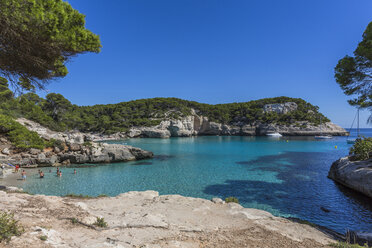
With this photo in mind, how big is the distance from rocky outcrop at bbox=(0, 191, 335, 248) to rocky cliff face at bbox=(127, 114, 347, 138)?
189 feet

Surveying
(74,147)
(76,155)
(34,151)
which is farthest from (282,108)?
(34,151)

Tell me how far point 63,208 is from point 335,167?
64.4 ft

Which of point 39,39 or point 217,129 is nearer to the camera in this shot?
point 39,39

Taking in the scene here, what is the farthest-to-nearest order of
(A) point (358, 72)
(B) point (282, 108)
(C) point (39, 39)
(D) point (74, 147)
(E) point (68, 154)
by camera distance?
1. (B) point (282, 108)
2. (D) point (74, 147)
3. (E) point (68, 154)
4. (A) point (358, 72)
5. (C) point (39, 39)

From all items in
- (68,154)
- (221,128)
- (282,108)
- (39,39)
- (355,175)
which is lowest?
(355,175)

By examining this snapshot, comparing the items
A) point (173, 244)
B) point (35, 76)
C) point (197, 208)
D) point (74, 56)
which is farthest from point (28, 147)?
point (173, 244)

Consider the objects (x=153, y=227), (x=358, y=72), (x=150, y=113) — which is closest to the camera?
(x=153, y=227)

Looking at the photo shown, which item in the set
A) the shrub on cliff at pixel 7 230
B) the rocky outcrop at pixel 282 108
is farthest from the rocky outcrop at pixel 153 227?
the rocky outcrop at pixel 282 108

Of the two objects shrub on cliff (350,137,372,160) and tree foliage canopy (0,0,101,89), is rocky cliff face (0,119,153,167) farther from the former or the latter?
shrub on cliff (350,137,372,160)

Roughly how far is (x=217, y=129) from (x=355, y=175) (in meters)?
65.9

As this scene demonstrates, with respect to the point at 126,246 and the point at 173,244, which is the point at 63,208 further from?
the point at 173,244

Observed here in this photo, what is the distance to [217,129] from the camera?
→ 78312 millimetres

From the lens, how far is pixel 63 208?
5980 mm

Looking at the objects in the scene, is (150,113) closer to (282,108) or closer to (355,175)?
(282,108)
